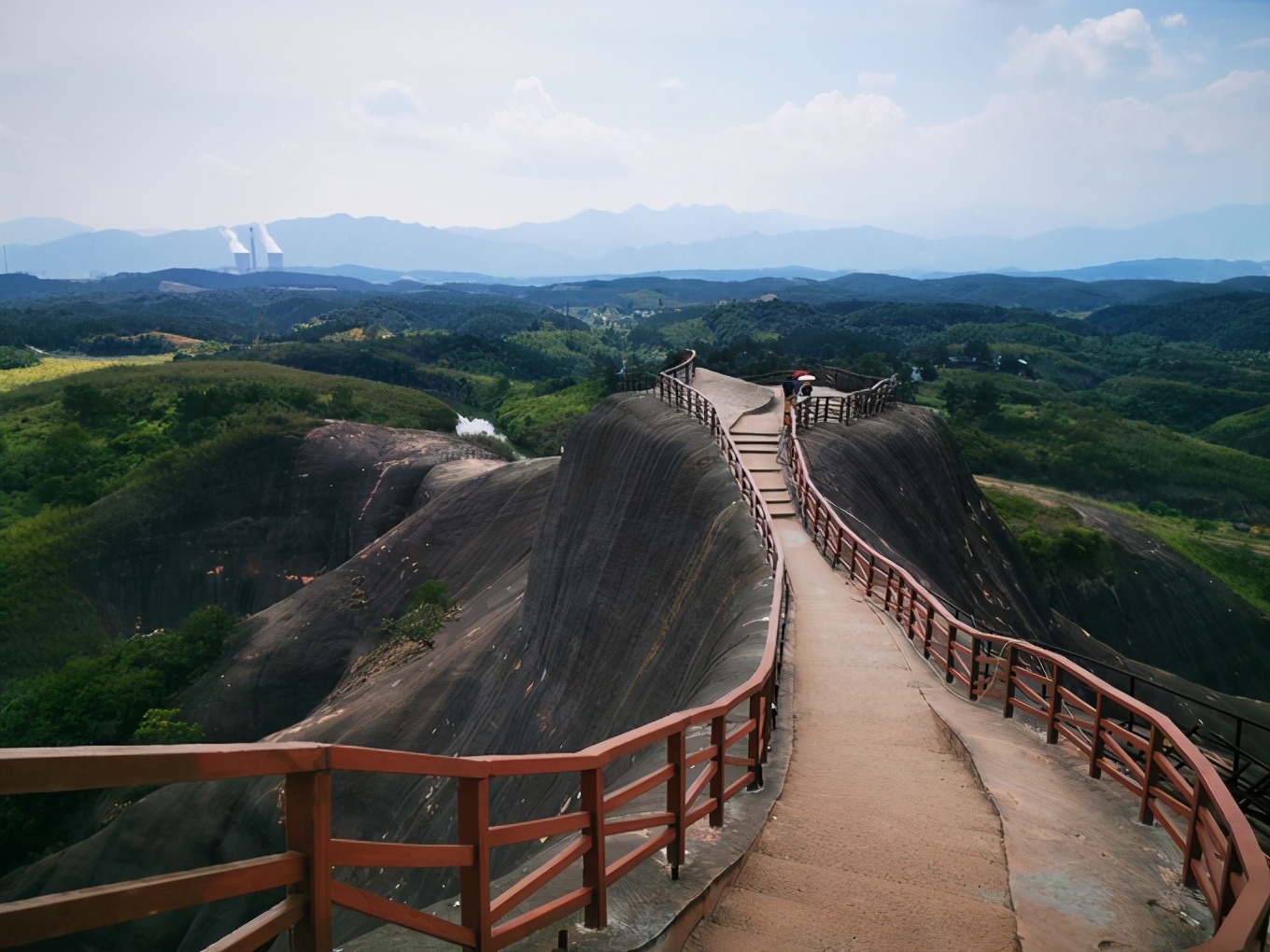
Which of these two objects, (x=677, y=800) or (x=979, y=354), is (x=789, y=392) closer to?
(x=677, y=800)

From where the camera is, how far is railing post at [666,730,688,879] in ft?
18.9

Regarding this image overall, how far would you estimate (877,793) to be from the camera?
7.62 m

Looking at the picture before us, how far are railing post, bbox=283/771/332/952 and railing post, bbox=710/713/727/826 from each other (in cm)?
369

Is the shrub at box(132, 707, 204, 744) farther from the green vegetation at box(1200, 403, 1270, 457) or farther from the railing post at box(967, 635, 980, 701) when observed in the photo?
the green vegetation at box(1200, 403, 1270, 457)

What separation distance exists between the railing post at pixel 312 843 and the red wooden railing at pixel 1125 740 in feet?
11.5

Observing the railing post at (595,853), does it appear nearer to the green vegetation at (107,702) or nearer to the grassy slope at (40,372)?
the green vegetation at (107,702)

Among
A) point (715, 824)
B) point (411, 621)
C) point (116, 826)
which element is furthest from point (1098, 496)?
point (715, 824)

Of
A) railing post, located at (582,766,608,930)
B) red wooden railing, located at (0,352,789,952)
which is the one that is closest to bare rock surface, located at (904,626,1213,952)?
red wooden railing, located at (0,352,789,952)

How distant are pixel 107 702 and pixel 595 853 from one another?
42374 millimetres

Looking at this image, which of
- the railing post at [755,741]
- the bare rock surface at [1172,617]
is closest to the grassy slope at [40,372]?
the bare rock surface at [1172,617]

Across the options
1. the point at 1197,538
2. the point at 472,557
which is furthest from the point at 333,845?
the point at 1197,538

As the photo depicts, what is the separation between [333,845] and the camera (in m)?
3.31

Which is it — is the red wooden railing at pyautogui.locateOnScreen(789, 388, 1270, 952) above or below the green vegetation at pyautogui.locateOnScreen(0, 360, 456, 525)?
above

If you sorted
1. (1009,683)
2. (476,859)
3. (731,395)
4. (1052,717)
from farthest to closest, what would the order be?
(731,395) → (1009,683) → (1052,717) → (476,859)
